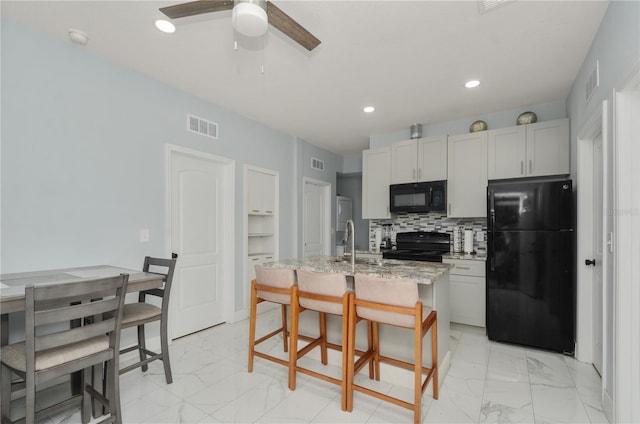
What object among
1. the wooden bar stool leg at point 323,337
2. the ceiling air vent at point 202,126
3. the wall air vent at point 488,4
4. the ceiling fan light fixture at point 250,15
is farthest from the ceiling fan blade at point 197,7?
the wooden bar stool leg at point 323,337

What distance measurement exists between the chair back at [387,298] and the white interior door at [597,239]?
1834 millimetres

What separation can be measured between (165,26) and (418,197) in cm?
337

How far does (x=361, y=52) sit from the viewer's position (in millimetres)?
2516

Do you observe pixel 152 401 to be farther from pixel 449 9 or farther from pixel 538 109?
pixel 538 109

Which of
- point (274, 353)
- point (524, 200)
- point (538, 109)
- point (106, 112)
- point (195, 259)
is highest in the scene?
point (538, 109)

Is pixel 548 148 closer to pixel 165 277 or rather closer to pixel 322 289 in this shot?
pixel 322 289

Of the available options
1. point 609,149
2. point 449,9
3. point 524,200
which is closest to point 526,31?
point 449,9

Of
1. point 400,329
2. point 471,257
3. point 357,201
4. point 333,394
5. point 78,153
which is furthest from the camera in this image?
point 357,201

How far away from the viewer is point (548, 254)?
2.92 meters

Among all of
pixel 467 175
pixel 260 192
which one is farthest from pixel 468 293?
pixel 260 192

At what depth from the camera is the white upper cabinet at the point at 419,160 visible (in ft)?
13.4

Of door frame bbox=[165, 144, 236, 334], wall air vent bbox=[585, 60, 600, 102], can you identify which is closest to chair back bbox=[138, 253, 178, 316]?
door frame bbox=[165, 144, 236, 334]

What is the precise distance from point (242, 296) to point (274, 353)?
1.23 m

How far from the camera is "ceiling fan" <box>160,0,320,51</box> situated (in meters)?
1.48
